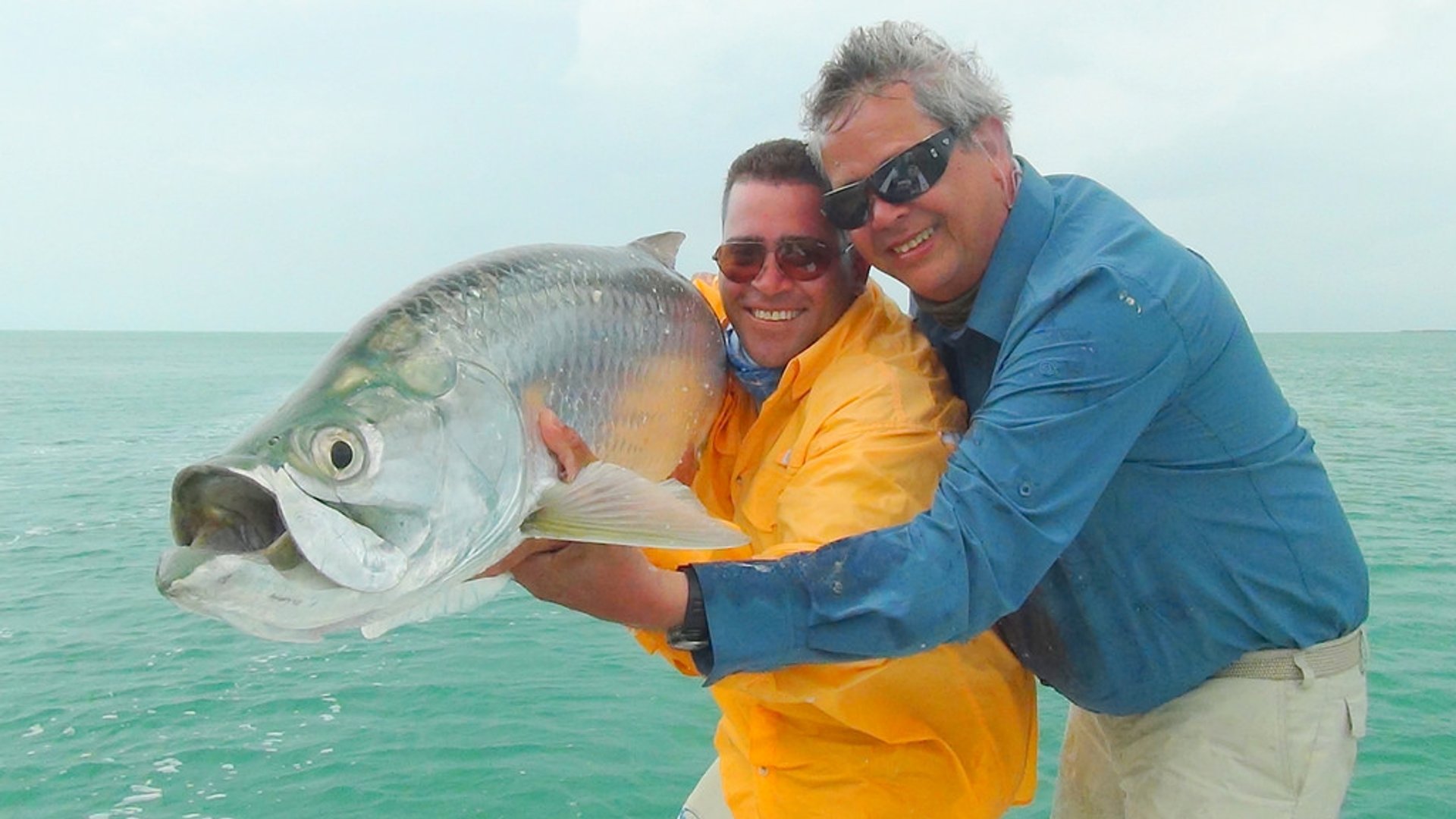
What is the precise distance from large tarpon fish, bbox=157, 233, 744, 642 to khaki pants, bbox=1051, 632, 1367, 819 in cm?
170

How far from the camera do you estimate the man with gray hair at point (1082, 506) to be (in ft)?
7.15

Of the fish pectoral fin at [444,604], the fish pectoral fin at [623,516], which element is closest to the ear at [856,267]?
the fish pectoral fin at [623,516]

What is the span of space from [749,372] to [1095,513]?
117cm

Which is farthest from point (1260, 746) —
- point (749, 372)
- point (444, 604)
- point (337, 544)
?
point (337, 544)

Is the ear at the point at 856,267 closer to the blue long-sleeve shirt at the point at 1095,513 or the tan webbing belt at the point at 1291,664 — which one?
the blue long-sleeve shirt at the point at 1095,513

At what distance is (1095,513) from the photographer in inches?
109

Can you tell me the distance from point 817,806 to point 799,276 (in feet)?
5.07

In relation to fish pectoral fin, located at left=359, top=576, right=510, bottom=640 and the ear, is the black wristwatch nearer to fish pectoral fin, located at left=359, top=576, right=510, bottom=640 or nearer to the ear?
fish pectoral fin, located at left=359, top=576, right=510, bottom=640

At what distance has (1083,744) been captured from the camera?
3.70m

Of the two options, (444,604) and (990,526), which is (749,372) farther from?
(444,604)

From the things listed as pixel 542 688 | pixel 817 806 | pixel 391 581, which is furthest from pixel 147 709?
pixel 391 581

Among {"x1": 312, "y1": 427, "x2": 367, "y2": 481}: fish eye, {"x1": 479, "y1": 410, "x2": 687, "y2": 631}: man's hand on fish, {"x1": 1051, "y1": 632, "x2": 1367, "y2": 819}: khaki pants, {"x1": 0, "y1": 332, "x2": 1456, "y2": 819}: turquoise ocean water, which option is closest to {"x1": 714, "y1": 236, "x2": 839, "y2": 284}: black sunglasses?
{"x1": 479, "y1": 410, "x2": 687, "y2": 631}: man's hand on fish

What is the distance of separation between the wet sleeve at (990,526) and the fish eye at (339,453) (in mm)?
736

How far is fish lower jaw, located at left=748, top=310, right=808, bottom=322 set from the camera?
10.7 ft
